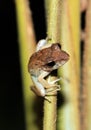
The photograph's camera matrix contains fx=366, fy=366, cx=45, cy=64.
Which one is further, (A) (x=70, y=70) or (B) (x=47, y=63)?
(A) (x=70, y=70)

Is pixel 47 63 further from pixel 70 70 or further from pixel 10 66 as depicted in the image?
pixel 10 66

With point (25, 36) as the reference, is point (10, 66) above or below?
below

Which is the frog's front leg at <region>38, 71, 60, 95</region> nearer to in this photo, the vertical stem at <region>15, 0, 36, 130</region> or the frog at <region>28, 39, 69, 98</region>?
the frog at <region>28, 39, 69, 98</region>

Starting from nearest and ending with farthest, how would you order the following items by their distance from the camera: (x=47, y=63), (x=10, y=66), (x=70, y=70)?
(x=47, y=63) → (x=70, y=70) → (x=10, y=66)

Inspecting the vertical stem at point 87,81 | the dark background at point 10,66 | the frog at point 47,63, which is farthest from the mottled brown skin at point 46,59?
the dark background at point 10,66

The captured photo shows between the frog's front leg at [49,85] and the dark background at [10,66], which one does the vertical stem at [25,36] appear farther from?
the dark background at [10,66]

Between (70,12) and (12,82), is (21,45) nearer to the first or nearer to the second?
(70,12)

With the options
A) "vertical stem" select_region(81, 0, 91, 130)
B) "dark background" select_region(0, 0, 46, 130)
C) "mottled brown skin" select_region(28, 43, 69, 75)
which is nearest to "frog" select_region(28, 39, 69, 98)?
"mottled brown skin" select_region(28, 43, 69, 75)

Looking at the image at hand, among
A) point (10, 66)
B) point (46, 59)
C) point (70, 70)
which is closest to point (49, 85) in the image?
point (46, 59)
